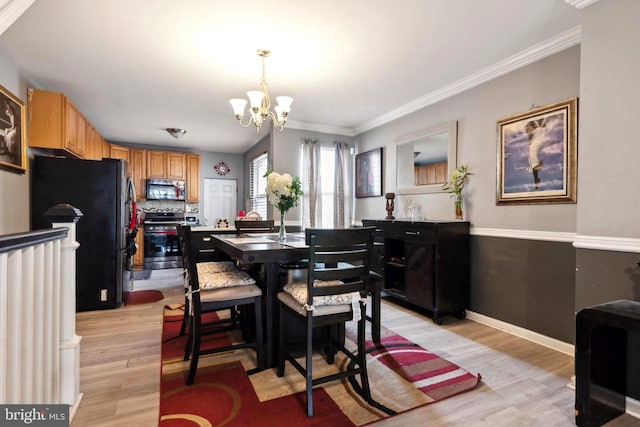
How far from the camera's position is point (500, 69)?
3.03 meters

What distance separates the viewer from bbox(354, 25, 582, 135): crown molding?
8.30 feet

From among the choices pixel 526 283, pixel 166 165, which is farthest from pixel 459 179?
pixel 166 165

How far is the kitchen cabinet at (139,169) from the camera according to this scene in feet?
20.8

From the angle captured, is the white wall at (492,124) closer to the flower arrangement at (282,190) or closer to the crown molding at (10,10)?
the flower arrangement at (282,190)

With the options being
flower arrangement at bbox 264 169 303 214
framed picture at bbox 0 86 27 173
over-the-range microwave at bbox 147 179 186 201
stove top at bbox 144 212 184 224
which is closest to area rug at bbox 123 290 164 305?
framed picture at bbox 0 86 27 173

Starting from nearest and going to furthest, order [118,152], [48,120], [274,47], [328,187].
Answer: [274,47], [48,120], [328,187], [118,152]

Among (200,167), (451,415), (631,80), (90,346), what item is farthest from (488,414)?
(200,167)

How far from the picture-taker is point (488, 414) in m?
1.76

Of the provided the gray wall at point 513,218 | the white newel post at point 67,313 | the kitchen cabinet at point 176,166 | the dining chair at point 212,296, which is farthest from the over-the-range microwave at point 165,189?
the gray wall at point 513,218

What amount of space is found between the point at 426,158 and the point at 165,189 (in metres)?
5.27

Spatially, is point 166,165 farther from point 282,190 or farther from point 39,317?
point 39,317

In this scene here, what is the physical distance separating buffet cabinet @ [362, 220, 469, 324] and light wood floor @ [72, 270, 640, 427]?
197mm

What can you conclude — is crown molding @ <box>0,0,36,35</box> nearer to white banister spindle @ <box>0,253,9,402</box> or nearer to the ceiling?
the ceiling

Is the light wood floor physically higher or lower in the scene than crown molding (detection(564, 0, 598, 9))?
lower
